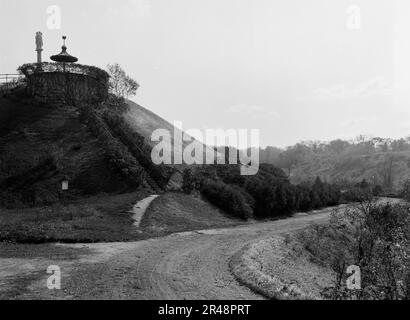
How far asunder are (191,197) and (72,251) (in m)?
15.5

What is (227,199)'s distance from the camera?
110ft

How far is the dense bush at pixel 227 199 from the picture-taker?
3309 centimetres

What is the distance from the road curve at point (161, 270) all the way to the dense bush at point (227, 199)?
1010 centimetres

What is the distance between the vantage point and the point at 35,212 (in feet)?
84.5

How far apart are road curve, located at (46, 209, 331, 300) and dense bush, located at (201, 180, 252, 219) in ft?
33.1

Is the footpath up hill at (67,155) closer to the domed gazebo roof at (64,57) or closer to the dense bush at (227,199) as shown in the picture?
the dense bush at (227,199)

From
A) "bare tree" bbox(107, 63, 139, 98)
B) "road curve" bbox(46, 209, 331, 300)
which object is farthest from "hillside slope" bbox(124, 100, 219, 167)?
"road curve" bbox(46, 209, 331, 300)

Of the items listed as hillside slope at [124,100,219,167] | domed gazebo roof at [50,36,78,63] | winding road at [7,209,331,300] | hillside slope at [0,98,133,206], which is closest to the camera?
winding road at [7,209,331,300]

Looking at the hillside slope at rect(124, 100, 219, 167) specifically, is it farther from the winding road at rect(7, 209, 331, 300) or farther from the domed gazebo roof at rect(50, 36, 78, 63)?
the winding road at rect(7, 209, 331, 300)

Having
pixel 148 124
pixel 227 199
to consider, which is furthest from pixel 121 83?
pixel 227 199

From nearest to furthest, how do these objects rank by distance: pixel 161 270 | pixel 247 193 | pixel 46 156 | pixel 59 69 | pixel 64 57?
pixel 161 270, pixel 46 156, pixel 247 193, pixel 59 69, pixel 64 57

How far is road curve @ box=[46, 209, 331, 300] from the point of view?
12281 millimetres

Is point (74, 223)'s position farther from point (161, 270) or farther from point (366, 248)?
point (366, 248)

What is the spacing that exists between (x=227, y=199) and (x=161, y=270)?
18.8 metres
